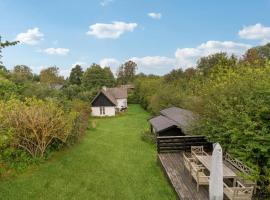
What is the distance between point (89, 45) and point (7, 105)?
1341cm

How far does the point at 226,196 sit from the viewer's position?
32.6 ft

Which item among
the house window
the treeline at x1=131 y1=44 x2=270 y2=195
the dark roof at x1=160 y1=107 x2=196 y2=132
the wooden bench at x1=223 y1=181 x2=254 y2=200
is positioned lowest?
the house window

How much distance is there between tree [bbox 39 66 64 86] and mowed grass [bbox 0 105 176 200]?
221 feet

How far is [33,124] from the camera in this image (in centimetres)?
1617

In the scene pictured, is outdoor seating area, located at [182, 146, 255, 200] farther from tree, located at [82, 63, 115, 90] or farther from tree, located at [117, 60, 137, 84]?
tree, located at [117, 60, 137, 84]

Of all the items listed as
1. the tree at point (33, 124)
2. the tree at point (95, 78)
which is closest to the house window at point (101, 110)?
the tree at point (95, 78)

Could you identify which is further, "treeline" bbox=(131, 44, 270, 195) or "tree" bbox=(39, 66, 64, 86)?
"tree" bbox=(39, 66, 64, 86)

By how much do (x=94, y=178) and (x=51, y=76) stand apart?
8451 centimetres

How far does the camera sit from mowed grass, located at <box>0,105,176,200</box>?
12.1m

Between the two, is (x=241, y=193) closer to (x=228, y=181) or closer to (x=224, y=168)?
(x=224, y=168)

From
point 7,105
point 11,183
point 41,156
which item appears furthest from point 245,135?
point 7,105

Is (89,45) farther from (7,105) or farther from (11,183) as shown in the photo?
(11,183)

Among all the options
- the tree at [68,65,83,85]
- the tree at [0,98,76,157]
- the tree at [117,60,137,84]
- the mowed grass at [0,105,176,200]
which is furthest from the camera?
the tree at [117,60,137,84]

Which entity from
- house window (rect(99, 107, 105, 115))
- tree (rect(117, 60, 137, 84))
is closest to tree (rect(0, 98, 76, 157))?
house window (rect(99, 107, 105, 115))
